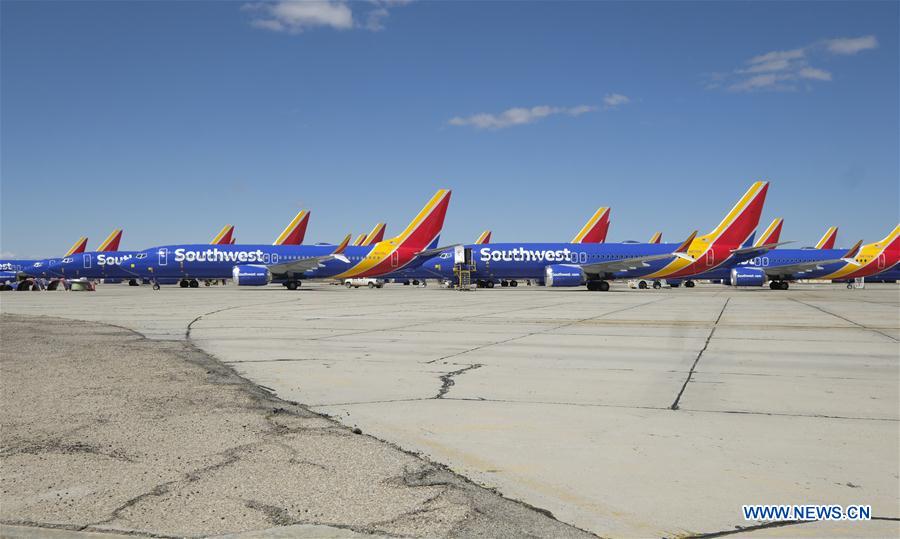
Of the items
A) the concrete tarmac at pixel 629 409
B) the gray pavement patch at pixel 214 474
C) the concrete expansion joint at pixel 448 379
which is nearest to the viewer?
the gray pavement patch at pixel 214 474

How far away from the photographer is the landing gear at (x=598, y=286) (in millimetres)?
52125

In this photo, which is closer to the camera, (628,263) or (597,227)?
(628,263)

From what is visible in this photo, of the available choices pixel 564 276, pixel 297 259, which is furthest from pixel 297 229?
pixel 564 276

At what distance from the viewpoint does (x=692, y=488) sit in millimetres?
4527

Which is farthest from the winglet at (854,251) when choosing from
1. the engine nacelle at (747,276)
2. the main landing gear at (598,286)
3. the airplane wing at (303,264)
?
the airplane wing at (303,264)

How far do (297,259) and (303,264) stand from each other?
1809mm

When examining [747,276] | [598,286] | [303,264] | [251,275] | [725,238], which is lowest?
[598,286]

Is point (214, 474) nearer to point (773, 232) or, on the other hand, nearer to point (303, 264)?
point (303, 264)

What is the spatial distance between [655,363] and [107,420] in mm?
7797

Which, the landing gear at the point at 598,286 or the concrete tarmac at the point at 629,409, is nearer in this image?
the concrete tarmac at the point at 629,409

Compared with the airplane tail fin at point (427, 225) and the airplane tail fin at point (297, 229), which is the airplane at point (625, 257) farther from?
the airplane tail fin at point (297, 229)

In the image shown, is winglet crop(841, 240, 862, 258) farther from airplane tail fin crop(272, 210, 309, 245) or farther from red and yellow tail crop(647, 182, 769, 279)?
airplane tail fin crop(272, 210, 309, 245)

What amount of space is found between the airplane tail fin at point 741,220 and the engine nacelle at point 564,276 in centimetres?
1108

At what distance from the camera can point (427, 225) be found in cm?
5578
